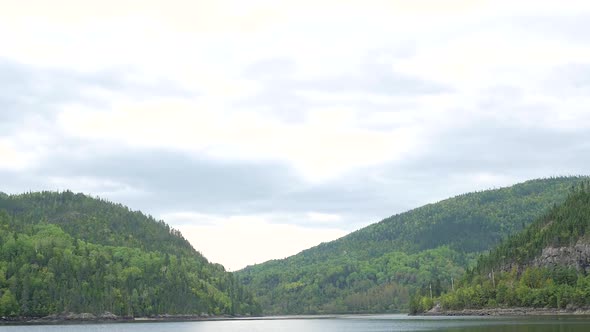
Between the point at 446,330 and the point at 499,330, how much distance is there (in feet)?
61.8

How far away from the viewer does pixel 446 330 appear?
534ft

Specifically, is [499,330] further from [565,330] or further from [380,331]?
[380,331]

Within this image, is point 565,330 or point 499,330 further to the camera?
point 499,330

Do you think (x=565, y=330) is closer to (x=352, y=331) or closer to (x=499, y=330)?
(x=499, y=330)

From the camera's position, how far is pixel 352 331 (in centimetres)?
19938

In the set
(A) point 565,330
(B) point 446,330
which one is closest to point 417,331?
(B) point 446,330

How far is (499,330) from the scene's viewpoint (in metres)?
146

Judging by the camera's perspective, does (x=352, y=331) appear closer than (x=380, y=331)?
No

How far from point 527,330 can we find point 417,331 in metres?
33.9

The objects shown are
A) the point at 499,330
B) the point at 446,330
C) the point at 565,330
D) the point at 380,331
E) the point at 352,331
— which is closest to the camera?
the point at 565,330

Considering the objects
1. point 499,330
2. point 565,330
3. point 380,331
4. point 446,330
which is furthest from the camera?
point 380,331

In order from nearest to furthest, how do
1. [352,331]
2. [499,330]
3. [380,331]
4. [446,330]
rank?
[499,330], [446,330], [380,331], [352,331]

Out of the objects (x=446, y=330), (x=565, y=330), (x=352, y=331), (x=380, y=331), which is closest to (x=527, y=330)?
(x=565, y=330)

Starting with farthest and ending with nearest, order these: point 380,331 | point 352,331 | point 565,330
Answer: point 352,331
point 380,331
point 565,330
